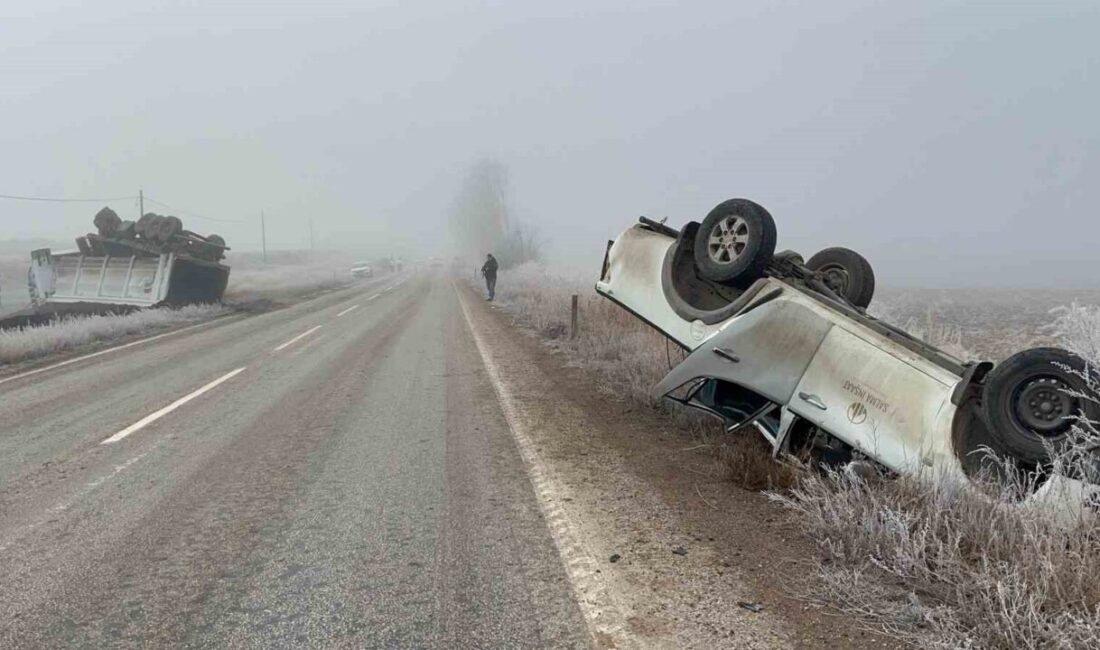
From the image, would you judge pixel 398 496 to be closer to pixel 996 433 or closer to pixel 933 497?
pixel 933 497

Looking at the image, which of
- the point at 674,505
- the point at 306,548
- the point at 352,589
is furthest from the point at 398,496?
the point at 674,505

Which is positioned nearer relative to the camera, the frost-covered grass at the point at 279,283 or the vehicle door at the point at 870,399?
the vehicle door at the point at 870,399

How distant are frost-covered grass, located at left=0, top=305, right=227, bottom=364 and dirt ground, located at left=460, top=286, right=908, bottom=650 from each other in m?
12.0

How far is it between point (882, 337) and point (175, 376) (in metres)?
9.75

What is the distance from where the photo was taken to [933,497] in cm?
344

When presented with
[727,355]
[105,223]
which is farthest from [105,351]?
[727,355]

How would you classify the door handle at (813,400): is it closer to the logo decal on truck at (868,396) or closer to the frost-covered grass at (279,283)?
the logo decal on truck at (868,396)

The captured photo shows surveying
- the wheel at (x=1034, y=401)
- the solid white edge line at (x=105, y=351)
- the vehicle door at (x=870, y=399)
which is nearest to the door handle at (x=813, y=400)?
the vehicle door at (x=870, y=399)

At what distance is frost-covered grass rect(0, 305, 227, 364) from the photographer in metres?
12.7

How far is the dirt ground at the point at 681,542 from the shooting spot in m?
2.78

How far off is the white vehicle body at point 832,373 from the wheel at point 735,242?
0.70ft

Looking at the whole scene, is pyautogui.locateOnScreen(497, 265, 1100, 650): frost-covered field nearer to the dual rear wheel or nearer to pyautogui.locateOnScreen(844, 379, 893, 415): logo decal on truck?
pyautogui.locateOnScreen(844, 379, 893, 415): logo decal on truck

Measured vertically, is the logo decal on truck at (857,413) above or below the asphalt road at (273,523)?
above

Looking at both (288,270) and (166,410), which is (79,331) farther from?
(288,270)
